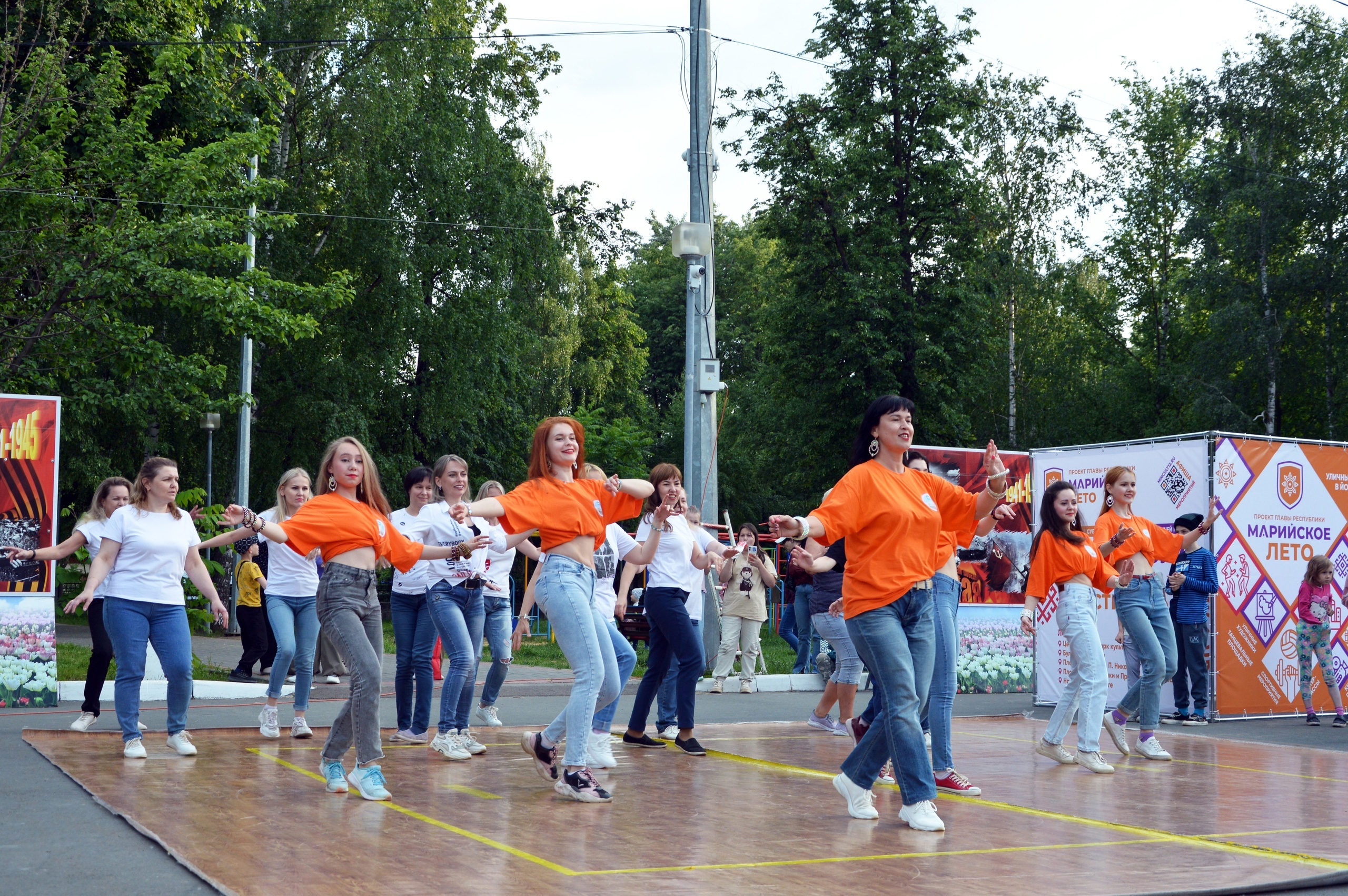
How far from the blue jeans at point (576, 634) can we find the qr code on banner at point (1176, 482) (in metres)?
7.59

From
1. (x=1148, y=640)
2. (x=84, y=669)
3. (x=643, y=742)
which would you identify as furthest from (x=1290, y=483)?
(x=84, y=669)

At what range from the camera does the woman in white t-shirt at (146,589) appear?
832 centimetres

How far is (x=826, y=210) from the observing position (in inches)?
1158

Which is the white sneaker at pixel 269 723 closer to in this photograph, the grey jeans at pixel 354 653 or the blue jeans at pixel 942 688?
the grey jeans at pixel 354 653

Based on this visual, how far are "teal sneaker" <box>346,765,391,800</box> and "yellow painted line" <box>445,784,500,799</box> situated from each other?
0.49m

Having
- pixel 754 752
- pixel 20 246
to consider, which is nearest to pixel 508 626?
pixel 754 752

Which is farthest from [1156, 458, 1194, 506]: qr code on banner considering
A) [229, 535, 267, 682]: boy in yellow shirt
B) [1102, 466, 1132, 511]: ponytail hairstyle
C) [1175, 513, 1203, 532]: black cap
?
[229, 535, 267, 682]: boy in yellow shirt

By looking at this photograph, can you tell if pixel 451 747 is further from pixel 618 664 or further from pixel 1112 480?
pixel 1112 480

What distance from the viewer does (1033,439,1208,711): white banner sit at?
A: 12.4 m

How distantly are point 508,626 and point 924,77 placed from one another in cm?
2265

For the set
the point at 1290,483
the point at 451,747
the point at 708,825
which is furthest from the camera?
the point at 1290,483

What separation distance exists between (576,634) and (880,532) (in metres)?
1.75

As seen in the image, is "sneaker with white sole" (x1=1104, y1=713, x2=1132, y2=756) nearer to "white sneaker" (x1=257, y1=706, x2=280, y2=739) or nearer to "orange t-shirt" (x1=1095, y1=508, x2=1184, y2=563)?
"orange t-shirt" (x1=1095, y1=508, x2=1184, y2=563)

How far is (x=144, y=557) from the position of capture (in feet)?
27.4
